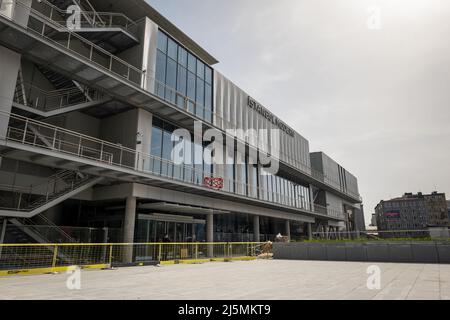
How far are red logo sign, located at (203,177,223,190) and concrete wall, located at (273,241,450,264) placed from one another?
6.26 m

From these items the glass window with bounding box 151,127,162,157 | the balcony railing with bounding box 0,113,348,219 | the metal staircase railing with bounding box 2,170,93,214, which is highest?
the glass window with bounding box 151,127,162,157

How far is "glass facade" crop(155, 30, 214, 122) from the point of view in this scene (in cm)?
2108

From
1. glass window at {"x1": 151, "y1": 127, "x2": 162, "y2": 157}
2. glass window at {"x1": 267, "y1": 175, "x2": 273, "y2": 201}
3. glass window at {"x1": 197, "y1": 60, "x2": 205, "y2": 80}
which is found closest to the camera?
glass window at {"x1": 151, "y1": 127, "x2": 162, "y2": 157}

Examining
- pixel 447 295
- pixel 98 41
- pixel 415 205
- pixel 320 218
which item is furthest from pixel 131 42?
pixel 415 205

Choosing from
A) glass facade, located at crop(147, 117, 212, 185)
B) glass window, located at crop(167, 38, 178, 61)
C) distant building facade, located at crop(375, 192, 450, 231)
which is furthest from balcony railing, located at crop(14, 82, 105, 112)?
distant building facade, located at crop(375, 192, 450, 231)

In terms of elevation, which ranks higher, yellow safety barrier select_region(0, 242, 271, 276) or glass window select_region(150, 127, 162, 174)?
glass window select_region(150, 127, 162, 174)

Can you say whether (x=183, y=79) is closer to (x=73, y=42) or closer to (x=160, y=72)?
(x=160, y=72)

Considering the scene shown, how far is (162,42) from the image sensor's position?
21.6 metres

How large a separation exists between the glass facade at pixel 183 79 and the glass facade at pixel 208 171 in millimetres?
2111

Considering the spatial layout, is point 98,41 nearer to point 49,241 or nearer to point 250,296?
point 49,241

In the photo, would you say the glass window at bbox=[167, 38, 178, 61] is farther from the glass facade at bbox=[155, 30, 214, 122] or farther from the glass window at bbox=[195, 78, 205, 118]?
the glass window at bbox=[195, 78, 205, 118]

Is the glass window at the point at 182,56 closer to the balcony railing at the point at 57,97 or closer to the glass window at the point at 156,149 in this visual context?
the glass window at the point at 156,149

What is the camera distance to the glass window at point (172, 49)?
22.1 metres

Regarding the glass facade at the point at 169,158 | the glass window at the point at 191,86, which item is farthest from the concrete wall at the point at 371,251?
the glass window at the point at 191,86
